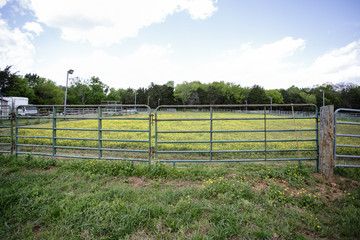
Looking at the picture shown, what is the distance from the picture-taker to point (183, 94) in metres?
95.6

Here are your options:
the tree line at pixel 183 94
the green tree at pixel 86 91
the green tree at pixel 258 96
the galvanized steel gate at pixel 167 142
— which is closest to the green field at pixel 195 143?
the galvanized steel gate at pixel 167 142

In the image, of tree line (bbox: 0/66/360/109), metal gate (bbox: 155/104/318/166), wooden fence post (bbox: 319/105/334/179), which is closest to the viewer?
wooden fence post (bbox: 319/105/334/179)

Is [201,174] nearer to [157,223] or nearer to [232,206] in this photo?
[232,206]

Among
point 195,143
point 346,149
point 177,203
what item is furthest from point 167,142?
point 346,149

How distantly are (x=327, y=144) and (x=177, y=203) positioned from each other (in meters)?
4.41

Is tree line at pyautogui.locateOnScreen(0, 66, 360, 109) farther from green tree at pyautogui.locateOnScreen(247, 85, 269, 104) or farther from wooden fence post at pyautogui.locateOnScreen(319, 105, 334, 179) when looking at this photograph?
wooden fence post at pyautogui.locateOnScreen(319, 105, 334, 179)

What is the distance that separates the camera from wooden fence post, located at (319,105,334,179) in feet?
15.3

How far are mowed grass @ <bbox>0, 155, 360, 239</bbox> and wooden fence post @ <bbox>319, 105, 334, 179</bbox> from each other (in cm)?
25

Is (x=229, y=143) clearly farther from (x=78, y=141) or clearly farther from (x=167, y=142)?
(x=78, y=141)

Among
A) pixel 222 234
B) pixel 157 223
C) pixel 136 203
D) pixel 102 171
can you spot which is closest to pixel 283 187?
pixel 222 234

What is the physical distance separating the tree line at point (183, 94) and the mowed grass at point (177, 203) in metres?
51.4

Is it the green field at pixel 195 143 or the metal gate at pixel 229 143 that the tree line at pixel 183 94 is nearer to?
the green field at pixel 195 143

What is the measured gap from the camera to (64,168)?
518 centimetres

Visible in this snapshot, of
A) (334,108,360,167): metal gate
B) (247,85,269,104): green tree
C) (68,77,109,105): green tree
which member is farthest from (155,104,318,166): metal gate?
(247,85,269,104): green tree
